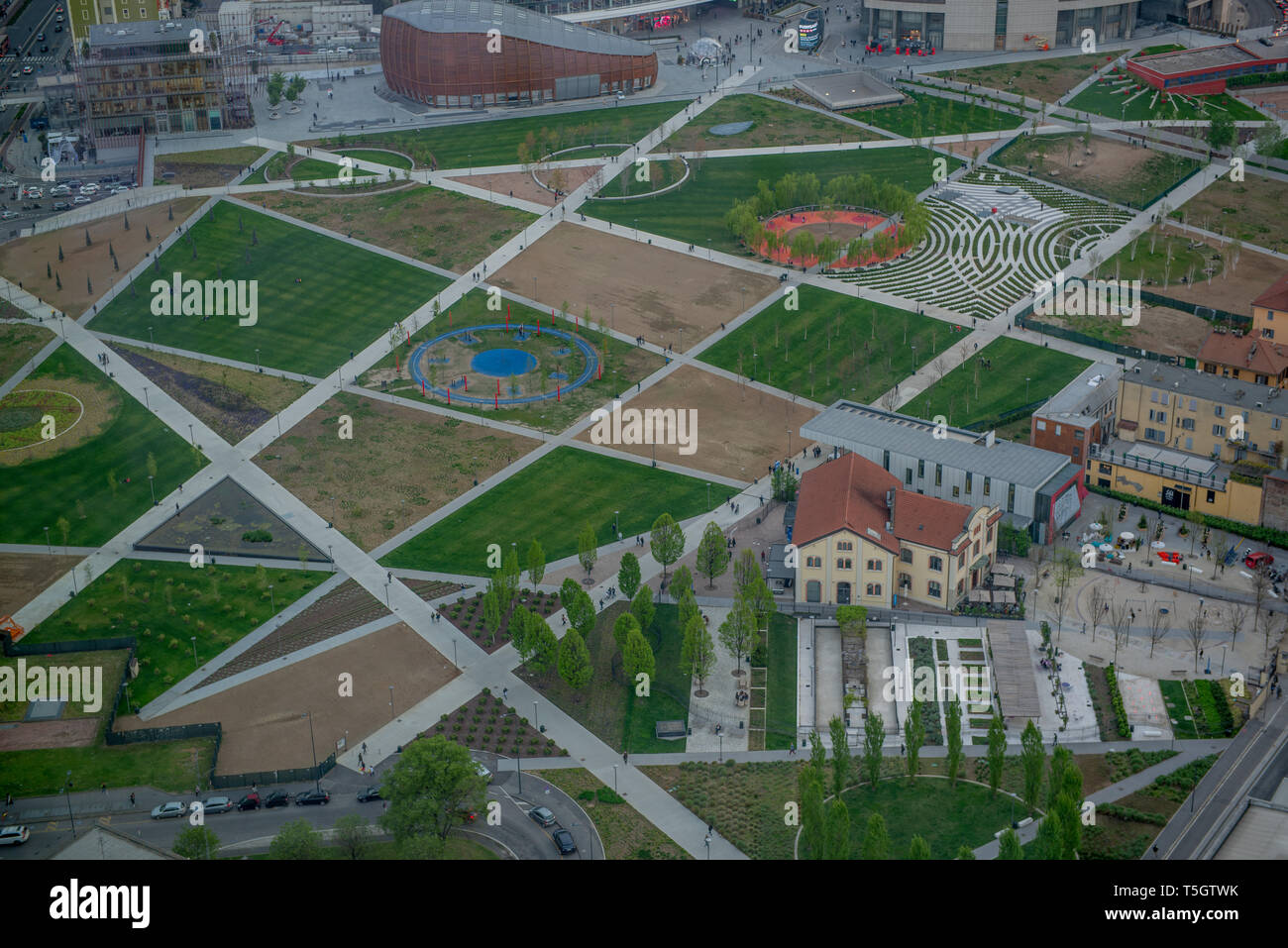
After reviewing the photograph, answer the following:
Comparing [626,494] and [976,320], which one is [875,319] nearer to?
[976,320]

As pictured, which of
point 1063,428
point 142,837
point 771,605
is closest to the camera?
point 142,837

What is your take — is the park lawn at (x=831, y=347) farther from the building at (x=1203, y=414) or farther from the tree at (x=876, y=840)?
the tree at (x=876, y=840)

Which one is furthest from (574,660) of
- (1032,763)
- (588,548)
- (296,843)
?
(1032,763)

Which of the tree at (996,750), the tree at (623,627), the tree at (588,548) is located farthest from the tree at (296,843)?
the tree at (996,750)

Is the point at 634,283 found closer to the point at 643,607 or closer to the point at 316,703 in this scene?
the point at 643,607

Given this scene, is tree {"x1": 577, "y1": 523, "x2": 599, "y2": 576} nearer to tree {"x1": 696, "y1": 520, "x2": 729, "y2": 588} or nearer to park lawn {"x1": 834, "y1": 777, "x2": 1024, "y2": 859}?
tree {"x1": 696, "y1": 520, "x2": 729, "y2": 588}
